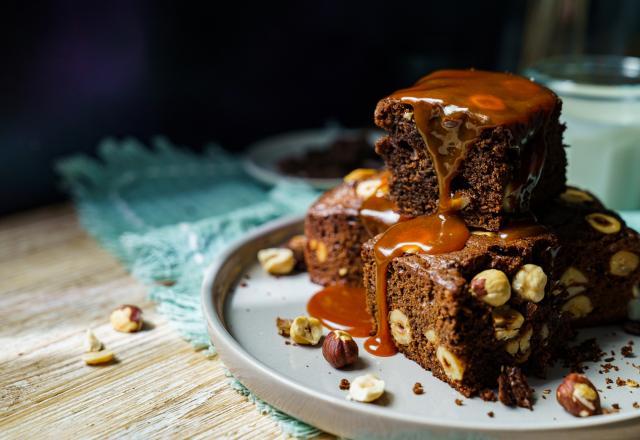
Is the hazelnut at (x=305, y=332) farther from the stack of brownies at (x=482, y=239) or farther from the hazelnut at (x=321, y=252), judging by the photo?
the hazelnut at (x=321, y=252)

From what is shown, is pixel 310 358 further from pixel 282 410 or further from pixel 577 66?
pixel 577 66

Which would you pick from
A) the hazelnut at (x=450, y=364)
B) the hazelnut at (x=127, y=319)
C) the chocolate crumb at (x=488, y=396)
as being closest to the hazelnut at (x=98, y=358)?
the hazelnut at (x=127, y=319)

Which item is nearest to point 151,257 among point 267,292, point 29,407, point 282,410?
point 267,292

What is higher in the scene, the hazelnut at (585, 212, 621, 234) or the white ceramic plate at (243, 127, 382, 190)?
the hazelnut at (585, 212, 621, 234)

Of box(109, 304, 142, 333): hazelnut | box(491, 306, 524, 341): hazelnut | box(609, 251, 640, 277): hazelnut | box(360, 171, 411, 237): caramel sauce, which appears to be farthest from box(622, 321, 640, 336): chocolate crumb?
box(109, 304, 142, 333): hazelnut

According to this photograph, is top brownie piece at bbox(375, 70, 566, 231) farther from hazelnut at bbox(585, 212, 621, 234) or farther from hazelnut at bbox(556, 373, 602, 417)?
hazelnut at bbox(556, 373, 602, 417)
